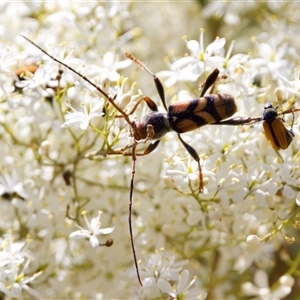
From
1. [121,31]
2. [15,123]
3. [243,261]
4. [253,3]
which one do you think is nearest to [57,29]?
[121,31]

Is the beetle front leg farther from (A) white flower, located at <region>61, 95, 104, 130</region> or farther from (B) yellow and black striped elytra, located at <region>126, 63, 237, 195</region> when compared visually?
(A) white flower, located at <region>61, 95, 104, 130</region>

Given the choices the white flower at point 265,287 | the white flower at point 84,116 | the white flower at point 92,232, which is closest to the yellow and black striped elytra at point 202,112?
the white flower at point 84,116

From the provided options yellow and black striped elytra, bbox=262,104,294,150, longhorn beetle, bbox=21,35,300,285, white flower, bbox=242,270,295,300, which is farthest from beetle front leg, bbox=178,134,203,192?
white flower, bbox=242,270,295,300

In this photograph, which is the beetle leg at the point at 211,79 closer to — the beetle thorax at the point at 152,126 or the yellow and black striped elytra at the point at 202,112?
the yellow and black striped elytra at the point at 202,112

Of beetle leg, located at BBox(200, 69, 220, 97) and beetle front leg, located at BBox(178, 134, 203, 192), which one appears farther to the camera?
beetle leg, located at BBox(200, 69, 220, 97)

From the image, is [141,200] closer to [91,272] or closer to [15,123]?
[91,272]

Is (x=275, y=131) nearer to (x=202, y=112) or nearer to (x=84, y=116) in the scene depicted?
(x=202, y=112)
